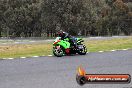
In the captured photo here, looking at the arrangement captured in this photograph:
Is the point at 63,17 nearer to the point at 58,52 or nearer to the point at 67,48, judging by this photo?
the point at 67,48

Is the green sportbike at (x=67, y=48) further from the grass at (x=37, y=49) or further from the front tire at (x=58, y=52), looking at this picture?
the grass at (x=37, y=49)

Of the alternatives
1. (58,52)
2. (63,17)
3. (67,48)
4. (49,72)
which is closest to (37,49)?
(67,48)

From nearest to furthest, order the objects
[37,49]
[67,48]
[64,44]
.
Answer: [67,48] → [64,44] → [37,49]

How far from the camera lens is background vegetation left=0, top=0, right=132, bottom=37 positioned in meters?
54.2

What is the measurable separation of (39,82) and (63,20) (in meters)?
45.5

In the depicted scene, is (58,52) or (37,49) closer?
(58,52)

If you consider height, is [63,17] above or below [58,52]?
above

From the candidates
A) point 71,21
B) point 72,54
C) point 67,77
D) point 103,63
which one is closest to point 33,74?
point 67,77

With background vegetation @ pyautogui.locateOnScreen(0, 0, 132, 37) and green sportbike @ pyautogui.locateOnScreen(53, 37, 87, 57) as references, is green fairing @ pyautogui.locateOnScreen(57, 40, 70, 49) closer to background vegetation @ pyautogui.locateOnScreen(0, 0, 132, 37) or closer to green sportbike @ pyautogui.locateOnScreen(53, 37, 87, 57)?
green sportbike @ pyautogui.locateOnScreen(53, 37, 87, 57)

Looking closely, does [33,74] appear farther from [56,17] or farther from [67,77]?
[56,17]

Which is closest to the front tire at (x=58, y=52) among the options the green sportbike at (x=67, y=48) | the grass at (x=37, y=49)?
the green sportbike at (x=67, y=48)

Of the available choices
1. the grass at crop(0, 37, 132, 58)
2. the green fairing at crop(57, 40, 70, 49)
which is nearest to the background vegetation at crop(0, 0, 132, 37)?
the grass at crop(0, 37, 132, 58)

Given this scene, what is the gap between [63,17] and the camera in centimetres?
5378

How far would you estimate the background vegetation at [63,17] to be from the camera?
5422 centimetres
